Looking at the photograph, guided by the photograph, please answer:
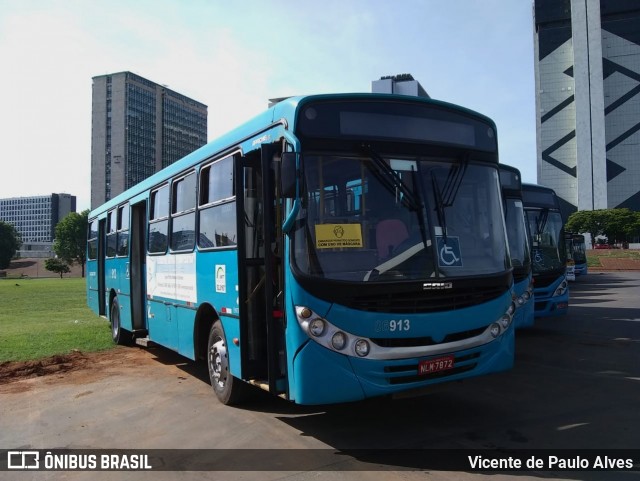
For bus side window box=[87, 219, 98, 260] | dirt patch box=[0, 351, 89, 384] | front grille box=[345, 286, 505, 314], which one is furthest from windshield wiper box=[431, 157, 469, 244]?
bus side window box=[87, 219, 98, 260]

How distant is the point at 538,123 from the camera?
119m

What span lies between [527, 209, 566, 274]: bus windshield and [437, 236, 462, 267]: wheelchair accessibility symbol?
710 cm

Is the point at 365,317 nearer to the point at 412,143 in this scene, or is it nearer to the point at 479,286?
the point at 479,286

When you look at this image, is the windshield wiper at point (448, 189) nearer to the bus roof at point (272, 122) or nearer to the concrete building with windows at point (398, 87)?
the bus roof at point (272, 122)

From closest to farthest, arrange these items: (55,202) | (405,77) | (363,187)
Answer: (363,187)
(405,77)
(55,202)

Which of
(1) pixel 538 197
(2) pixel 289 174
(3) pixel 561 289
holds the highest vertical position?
(1) pixel 538 197

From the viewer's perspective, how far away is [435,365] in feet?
16.3

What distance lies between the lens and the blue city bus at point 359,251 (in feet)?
15.5

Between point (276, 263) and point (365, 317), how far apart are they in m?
1.08

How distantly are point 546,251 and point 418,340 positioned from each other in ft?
27.2

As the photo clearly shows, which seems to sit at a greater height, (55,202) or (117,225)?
(55,202)

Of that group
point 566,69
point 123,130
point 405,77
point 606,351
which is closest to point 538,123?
point 566,69

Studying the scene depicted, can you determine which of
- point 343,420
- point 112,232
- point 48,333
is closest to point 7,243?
point 48,333

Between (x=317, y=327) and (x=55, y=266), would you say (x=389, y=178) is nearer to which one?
(x=317, y=327)
